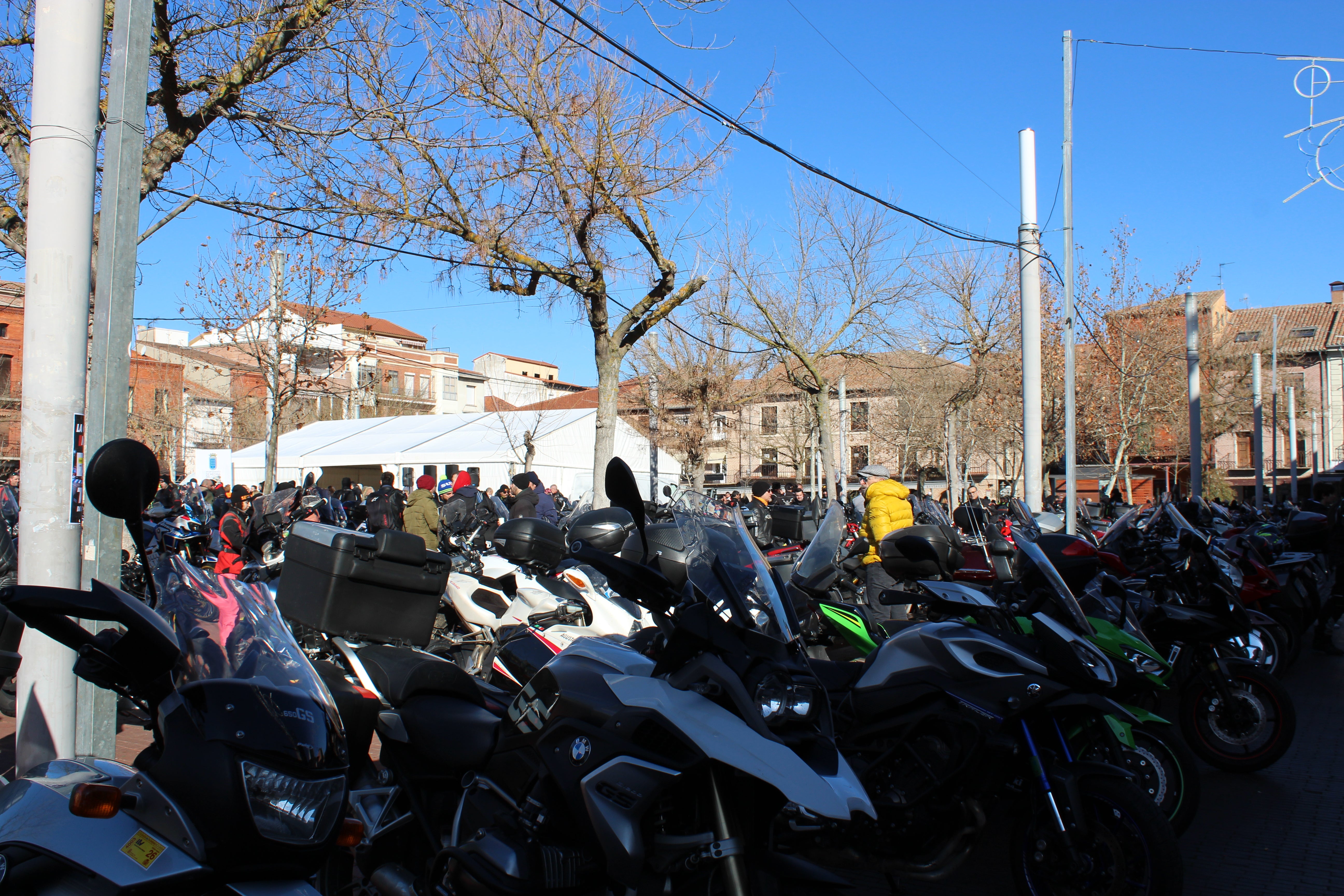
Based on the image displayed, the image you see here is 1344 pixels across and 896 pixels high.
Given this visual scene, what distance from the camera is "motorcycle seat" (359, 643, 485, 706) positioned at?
3170 mm

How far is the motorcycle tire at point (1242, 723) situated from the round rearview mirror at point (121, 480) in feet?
17.9

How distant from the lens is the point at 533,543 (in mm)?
6488

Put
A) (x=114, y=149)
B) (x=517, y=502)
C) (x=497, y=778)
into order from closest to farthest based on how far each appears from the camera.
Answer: (x=497, y=778) < (x=114, y=149) < (x=517, y=502)

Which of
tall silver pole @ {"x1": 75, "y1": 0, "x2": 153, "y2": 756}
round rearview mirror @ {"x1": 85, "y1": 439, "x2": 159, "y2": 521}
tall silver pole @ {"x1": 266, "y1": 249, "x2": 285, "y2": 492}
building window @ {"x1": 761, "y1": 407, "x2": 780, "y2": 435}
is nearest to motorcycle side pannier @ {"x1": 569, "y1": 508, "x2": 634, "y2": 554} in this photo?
tall silver pole @ {"x1": 75, "y1": 0, "x2": 153, "y2": 756}

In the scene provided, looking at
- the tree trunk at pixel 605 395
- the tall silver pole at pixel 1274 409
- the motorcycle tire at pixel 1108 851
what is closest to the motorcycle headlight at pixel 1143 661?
the motorcycle tire at pixel 1108 851

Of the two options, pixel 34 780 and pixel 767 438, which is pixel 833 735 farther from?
pixel 767 438

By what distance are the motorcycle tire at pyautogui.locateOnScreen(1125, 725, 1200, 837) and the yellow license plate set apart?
3.70 m

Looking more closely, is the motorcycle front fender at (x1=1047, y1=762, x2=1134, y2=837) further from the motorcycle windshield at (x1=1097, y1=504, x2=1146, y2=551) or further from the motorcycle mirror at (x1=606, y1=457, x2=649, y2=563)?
the motorcycle windshield at (x1=1097, y1=504, x2=1146, y2=551)

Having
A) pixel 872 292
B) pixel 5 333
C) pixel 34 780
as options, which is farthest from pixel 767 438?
pixel 34 780

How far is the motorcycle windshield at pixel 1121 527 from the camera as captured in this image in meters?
7.71

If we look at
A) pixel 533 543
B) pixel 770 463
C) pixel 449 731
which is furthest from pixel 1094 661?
pixel 770 463

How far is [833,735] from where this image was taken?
2.54 meters

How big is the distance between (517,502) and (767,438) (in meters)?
40.8

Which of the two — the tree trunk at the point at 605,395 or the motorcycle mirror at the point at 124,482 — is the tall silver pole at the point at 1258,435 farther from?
the motorcycle mirror at the point at 124,482
